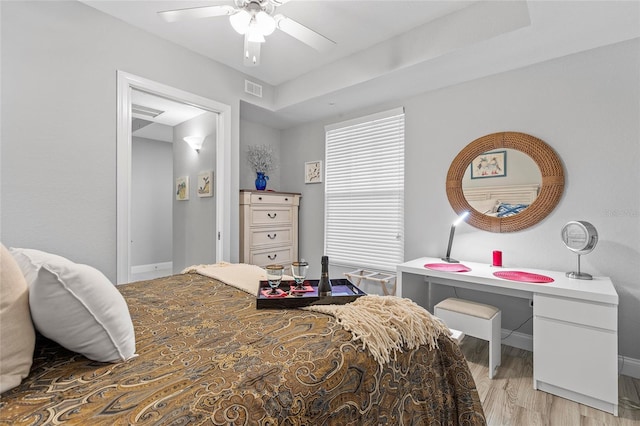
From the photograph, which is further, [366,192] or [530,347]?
[366,192]

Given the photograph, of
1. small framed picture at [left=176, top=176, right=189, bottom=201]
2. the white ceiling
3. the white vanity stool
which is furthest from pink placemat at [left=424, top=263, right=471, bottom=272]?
small framed picture at [left=176, top=176, right=189, bottom=201]

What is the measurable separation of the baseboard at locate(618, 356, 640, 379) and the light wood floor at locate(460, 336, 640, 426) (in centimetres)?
4

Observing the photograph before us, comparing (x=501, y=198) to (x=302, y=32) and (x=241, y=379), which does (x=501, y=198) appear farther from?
(x=241, y=379)

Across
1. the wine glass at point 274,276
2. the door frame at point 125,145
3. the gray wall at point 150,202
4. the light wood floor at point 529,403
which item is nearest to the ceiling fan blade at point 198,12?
the door frame at point 125,145

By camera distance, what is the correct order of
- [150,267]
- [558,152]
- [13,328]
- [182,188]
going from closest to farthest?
[13,328], [558,152], [182,188], [150,267]

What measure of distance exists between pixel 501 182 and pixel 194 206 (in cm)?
330

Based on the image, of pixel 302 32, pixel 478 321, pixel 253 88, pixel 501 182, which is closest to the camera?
pixel 302 32

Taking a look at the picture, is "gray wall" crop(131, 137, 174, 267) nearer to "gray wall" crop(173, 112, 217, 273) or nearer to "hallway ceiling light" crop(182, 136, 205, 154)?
"gray wall" crop(173, 112, 217, 273)

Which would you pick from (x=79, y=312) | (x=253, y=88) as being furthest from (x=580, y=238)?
(x=253, y=88)

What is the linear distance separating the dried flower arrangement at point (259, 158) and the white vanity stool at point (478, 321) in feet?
9.08

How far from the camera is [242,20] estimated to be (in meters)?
1.88

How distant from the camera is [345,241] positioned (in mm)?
3736

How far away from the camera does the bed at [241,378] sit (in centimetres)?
67

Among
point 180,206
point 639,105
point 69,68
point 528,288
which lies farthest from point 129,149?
point 639,105
